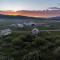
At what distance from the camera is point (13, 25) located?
4.53 feet

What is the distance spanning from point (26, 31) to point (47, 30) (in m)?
0.29

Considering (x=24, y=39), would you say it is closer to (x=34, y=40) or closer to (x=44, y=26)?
(x=34, y=40)

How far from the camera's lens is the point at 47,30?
136 cm

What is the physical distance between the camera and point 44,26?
136 cm

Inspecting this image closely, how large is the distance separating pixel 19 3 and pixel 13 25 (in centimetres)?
32

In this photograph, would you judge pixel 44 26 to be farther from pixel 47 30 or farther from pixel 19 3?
pixel 19 3

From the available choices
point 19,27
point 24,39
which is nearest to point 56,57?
point 24,39

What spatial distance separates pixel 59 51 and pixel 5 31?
802mm

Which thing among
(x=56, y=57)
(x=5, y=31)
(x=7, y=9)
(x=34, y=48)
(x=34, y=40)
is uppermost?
(x=7, y=9)

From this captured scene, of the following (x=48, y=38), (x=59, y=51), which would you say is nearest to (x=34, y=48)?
(x=48, y=38)

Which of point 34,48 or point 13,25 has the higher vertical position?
point 13,25

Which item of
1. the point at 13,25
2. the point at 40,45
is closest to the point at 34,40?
the point at 40,45

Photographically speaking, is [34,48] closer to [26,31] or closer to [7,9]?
[26,31]

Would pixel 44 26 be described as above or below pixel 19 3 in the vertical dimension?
below
